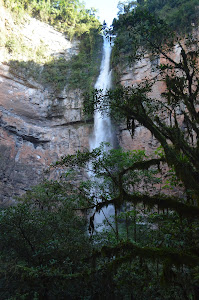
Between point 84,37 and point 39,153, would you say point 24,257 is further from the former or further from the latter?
point 84,37

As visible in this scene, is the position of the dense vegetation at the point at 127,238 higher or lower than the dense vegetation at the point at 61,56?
lower

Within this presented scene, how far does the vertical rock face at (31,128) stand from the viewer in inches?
723

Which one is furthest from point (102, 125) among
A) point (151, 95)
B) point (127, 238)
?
point (127, 238)

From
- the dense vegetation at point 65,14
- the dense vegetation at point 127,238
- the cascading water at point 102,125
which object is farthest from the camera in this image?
the dense vegetation at point 65,14

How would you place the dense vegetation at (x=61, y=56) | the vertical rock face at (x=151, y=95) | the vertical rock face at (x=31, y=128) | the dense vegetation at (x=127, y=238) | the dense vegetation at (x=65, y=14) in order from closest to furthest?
the dense vegetation at (x=127, y=238) → the vertical rock face at (x=31, y=128) → the vertical rock face at (x=151, y=95) → the dense vegetation at (x=61, y=56) → the dense vegetation at (x=65, y=14)

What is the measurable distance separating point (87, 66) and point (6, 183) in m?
14.4

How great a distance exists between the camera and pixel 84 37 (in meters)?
28.0

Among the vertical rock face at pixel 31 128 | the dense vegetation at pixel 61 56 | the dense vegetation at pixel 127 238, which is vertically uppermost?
the dense vegetation at pixel 61 56

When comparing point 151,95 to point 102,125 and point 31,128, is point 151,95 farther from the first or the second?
point 31,128

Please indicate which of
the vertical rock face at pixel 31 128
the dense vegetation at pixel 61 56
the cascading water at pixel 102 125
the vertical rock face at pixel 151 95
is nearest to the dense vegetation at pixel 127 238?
the vertical rock face at pixel 31 128

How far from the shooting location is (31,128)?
20734mm

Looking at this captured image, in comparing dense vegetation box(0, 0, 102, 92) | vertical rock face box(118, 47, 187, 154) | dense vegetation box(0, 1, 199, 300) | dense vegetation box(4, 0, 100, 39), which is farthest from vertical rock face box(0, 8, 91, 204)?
dense vegetation box(0, 1, 199, 300)

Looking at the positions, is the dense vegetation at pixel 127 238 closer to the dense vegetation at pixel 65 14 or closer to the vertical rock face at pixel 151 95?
the vertical rock face at pixel 151 95

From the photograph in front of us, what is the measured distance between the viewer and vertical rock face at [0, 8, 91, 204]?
1836 centimetres
